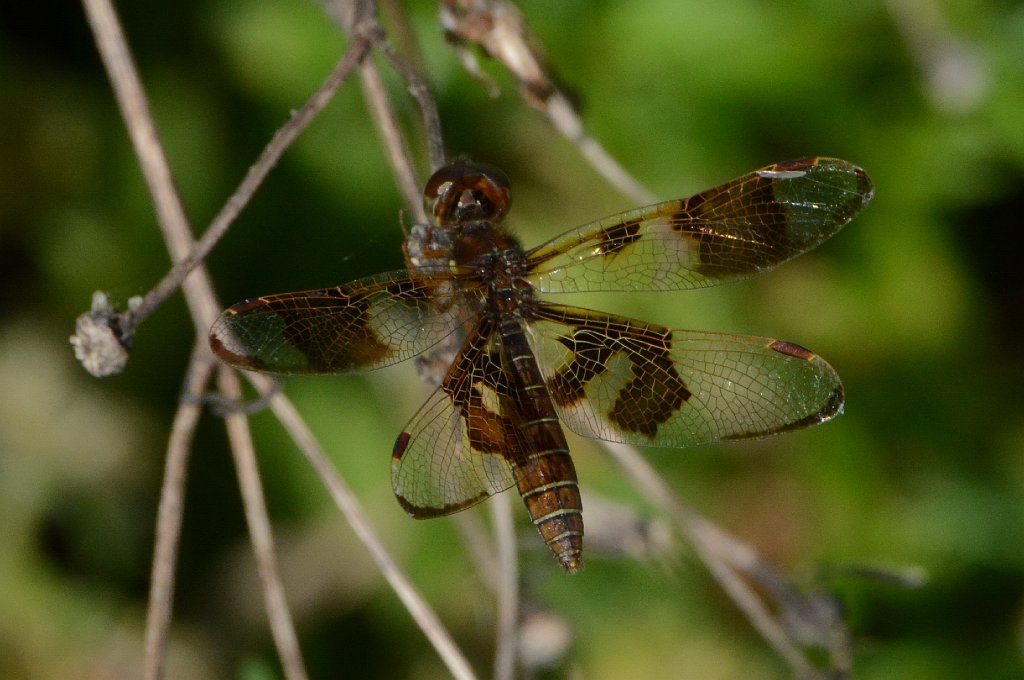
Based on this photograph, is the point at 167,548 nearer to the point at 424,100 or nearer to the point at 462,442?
the point at 462,442

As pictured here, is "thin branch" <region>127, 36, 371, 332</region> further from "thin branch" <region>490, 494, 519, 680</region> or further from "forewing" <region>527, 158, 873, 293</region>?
"thin branch" <region>490, 494, 519, 680</region>

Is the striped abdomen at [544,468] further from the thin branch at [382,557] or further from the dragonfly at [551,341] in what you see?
the thin branch at [382,557]

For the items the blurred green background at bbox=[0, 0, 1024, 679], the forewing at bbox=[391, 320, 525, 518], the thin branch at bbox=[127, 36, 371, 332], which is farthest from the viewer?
the blurred green background at bbox=[0, 0, 1024, 679]

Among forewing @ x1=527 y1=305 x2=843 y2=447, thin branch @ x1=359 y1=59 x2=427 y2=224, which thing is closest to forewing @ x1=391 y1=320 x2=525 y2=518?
forewing @ x1=527 y1=305 x2=843 y2=447

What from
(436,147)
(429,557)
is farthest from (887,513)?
(436,147)

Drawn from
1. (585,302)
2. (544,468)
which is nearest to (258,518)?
(544,468)

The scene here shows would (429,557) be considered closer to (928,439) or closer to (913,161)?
(928,439)
